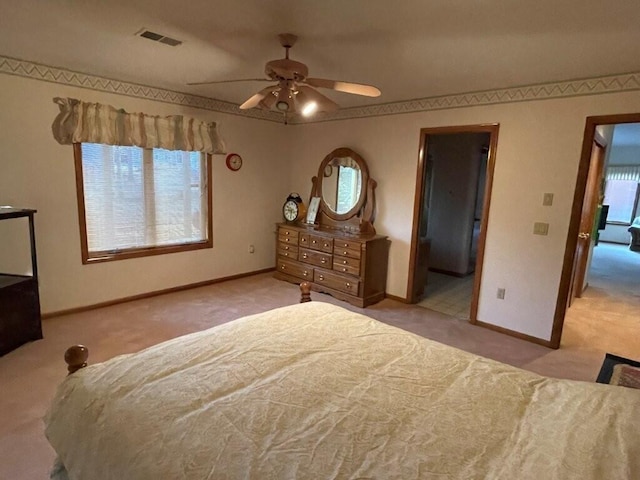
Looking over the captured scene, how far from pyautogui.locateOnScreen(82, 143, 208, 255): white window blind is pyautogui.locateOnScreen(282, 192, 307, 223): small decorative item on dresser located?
3.87ft

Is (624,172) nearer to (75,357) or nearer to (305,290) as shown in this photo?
(305,290)

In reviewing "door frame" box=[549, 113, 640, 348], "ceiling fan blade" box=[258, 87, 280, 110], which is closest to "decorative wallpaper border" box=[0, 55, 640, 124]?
"door frame" box=[549, 113, 640, 348]

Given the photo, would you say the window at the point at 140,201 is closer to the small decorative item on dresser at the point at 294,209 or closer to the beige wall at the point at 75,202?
the beige wall at the point at 75,202

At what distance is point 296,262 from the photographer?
488 cm

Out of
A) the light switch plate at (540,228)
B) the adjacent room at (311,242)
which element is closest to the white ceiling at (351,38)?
the adjacent room at (311,242)

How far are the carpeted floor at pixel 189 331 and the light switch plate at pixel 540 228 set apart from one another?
3.48 feet

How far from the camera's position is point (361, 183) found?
4613mm

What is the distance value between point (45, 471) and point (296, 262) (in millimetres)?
3383

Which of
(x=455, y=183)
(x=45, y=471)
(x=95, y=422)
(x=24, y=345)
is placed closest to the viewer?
(x=95, y=422)

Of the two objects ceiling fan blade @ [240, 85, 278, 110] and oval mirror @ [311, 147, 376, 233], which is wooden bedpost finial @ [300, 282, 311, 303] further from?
oval mirror @ [311, 147, 376, 233]

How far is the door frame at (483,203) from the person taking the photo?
3584mm

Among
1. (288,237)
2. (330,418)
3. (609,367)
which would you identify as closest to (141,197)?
(288,237)

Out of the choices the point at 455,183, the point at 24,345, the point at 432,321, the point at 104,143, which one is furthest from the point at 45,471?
the point at 455,183

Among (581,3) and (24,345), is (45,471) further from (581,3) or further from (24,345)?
(581,3)
